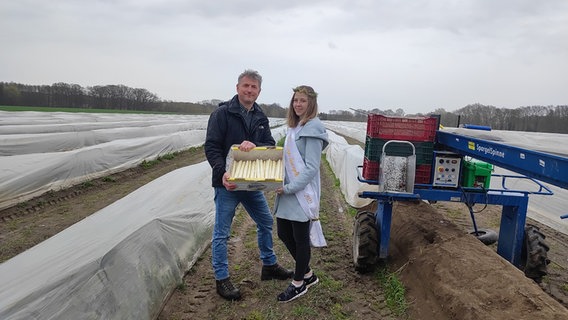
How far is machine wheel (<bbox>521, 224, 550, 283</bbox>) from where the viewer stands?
3872mm

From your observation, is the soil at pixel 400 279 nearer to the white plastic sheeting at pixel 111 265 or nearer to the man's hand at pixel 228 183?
the white plastic sheeting at pixel 111 265

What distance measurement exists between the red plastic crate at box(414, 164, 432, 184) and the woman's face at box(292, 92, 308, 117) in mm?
1648

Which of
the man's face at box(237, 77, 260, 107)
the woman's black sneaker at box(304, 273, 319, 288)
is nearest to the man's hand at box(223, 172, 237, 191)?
the man's face at box(237, 77, 260, 107)

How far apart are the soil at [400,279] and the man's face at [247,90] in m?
1.90

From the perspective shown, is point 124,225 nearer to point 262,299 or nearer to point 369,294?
point 262,299

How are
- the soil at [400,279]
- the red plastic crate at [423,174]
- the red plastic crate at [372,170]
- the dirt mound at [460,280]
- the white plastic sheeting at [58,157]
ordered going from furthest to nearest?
the white plastic sheeting at [58,157]
the red plastic crate at [372,170]
the red plastic crate at [423,174]
the soil at [400,279]
the dirt mound at [460,280]

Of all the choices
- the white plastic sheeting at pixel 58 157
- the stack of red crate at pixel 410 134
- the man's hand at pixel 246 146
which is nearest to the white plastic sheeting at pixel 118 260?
the man's hand at pixel 246 146

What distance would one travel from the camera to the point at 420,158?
4086mm

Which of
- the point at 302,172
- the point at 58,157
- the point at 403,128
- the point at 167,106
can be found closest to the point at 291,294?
the point at 302,172

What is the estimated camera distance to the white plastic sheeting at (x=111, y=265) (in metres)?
2.16

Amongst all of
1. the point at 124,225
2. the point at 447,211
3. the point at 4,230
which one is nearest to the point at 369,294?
the point at 124,225

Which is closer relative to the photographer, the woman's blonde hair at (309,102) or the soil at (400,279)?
the soil at (400,279)

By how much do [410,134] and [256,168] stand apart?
1.83m

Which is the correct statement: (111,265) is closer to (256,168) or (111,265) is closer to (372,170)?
(256,168)
